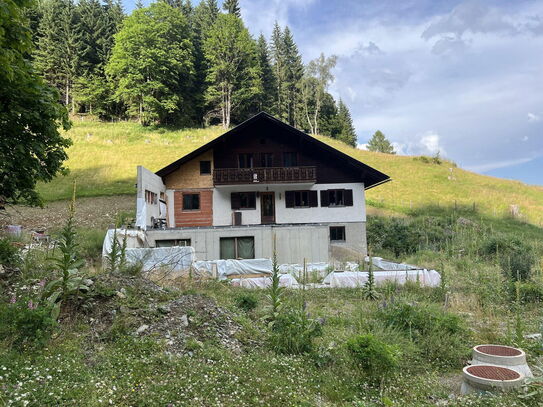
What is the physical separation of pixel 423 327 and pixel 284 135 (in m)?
22.6

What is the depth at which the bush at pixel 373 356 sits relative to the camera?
207 inches

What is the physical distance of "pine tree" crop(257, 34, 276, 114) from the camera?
71.2 meters

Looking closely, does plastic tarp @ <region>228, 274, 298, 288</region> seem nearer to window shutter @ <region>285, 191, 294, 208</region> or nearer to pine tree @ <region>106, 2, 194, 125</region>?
window shutter @ <region>285, 191, 294, 208</region>

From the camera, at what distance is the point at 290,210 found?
28.5 m

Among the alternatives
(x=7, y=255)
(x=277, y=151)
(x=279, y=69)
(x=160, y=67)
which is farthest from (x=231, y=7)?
(x=7, y=255)

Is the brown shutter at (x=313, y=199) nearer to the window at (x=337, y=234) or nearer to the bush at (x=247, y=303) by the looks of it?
the window at (x=337, y=234)

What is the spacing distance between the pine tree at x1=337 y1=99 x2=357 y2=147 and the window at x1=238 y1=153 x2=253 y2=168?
5517cm

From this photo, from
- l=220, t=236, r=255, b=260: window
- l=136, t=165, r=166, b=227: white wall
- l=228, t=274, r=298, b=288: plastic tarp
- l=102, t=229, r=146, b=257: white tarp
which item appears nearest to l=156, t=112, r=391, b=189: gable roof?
l=136, t=165, r=166, b=227: white wall

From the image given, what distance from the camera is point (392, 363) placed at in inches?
206

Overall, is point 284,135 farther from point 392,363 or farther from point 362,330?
point 392,363

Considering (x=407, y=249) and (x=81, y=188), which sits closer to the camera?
(x=407, y=249)

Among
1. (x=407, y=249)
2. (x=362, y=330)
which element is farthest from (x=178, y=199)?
(x=362, y=330)

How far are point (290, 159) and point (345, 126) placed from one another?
58781mm

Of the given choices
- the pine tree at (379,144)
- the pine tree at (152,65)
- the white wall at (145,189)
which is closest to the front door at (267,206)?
the white wall at (145,189)
